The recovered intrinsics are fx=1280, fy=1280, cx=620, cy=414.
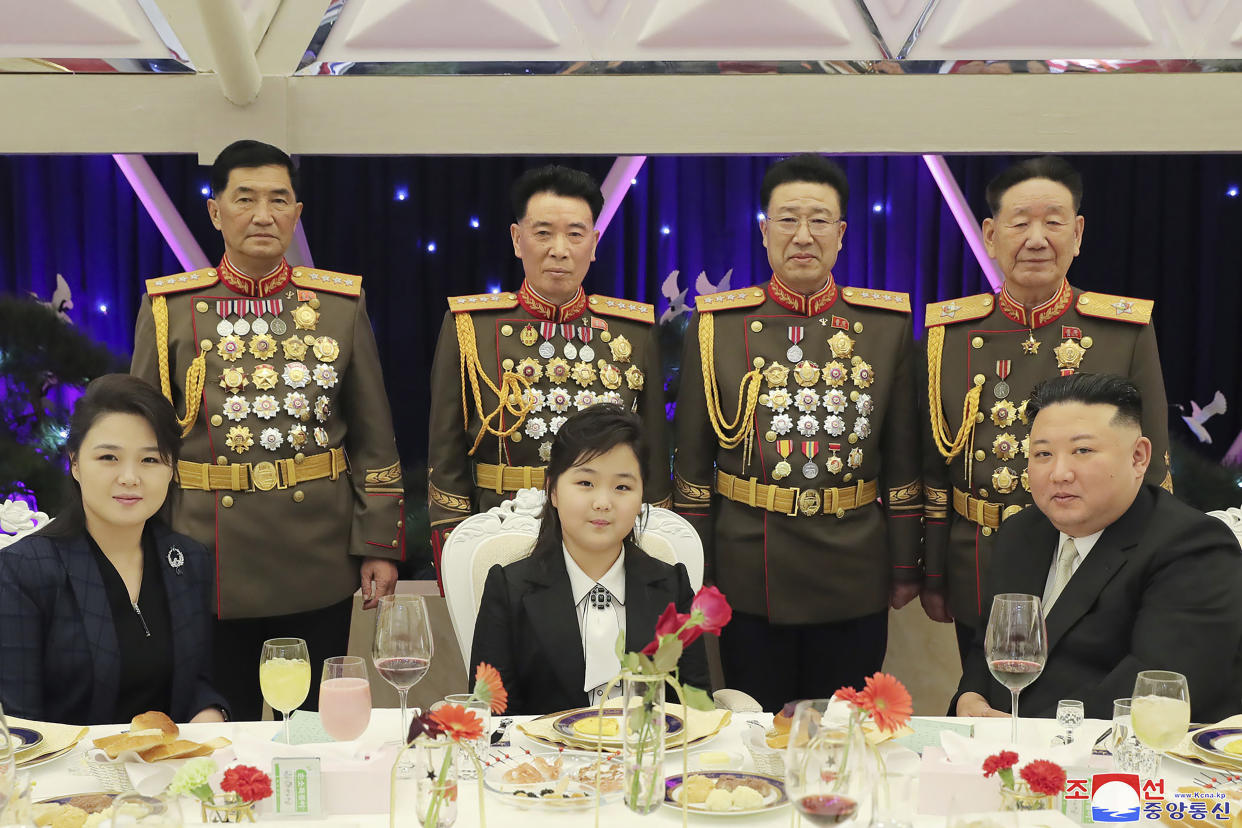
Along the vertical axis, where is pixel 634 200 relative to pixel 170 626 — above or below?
above

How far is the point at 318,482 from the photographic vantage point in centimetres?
322

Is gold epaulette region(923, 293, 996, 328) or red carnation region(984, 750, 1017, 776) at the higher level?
gold epaulette region(923, 293, 996, 328)

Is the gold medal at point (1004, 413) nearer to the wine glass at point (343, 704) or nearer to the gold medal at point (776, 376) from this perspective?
the gold medal at point (776, 376)

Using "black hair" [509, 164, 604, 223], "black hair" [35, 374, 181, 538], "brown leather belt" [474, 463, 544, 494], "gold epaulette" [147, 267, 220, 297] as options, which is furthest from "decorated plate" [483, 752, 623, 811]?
"gold epaulette" [147, 267, 220, 297]

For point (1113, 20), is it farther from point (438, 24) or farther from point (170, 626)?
point (170, 626)

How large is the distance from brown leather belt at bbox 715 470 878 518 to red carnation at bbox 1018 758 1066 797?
1760mm

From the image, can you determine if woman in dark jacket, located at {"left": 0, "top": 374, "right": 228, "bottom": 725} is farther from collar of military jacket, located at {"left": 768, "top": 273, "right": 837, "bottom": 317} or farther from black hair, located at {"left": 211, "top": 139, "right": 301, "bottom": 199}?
collar of military jacket, located at {"left": 768, "top": 273, "right": 837, "bottom": 317}

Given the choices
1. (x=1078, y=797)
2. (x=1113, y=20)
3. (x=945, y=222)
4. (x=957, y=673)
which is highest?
(x=1113, y=20)

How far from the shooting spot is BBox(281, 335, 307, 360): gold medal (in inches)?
126

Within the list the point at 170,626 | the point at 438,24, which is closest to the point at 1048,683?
the point at 170,626

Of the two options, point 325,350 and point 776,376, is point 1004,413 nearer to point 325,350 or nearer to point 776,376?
point 776,376

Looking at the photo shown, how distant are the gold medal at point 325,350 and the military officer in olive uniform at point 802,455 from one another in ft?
2.92

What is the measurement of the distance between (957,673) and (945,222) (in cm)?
205

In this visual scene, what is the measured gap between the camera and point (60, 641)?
2275 millimetres
